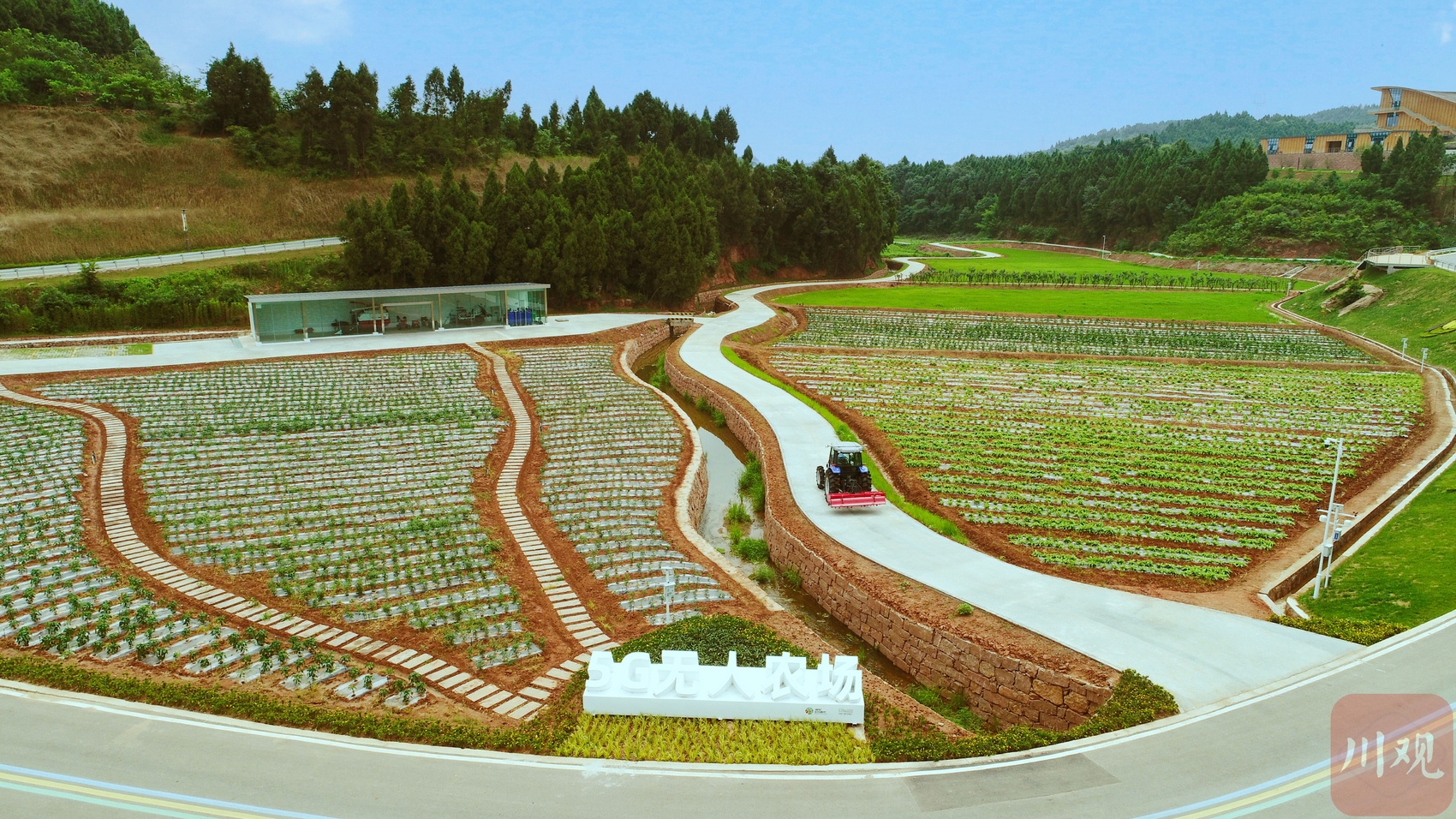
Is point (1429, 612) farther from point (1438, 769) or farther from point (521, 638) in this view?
point (521, 638)

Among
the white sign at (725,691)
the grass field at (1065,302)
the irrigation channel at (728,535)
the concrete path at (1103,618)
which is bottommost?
the irrigation channel at (728,535)

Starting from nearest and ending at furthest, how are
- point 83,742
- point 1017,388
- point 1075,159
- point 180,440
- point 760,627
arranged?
point 83,742, point 760,627, point 180,440, point 1017,388, point 1075,159

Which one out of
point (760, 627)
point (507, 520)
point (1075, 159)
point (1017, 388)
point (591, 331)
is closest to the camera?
point (760, 627)

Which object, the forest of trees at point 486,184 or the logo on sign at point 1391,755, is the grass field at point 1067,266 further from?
the logo on sign at point 1391,755

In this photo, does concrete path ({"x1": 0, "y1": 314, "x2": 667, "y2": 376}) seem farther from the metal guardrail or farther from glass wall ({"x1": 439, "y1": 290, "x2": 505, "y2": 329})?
the metal guardrail

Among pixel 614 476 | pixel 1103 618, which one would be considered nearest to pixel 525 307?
pixel 614 476

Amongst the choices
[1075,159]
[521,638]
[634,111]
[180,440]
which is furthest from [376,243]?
[1075,159]

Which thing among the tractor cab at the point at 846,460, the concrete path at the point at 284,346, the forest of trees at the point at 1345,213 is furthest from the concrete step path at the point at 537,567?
the forest of trees at the point at 1345,213
